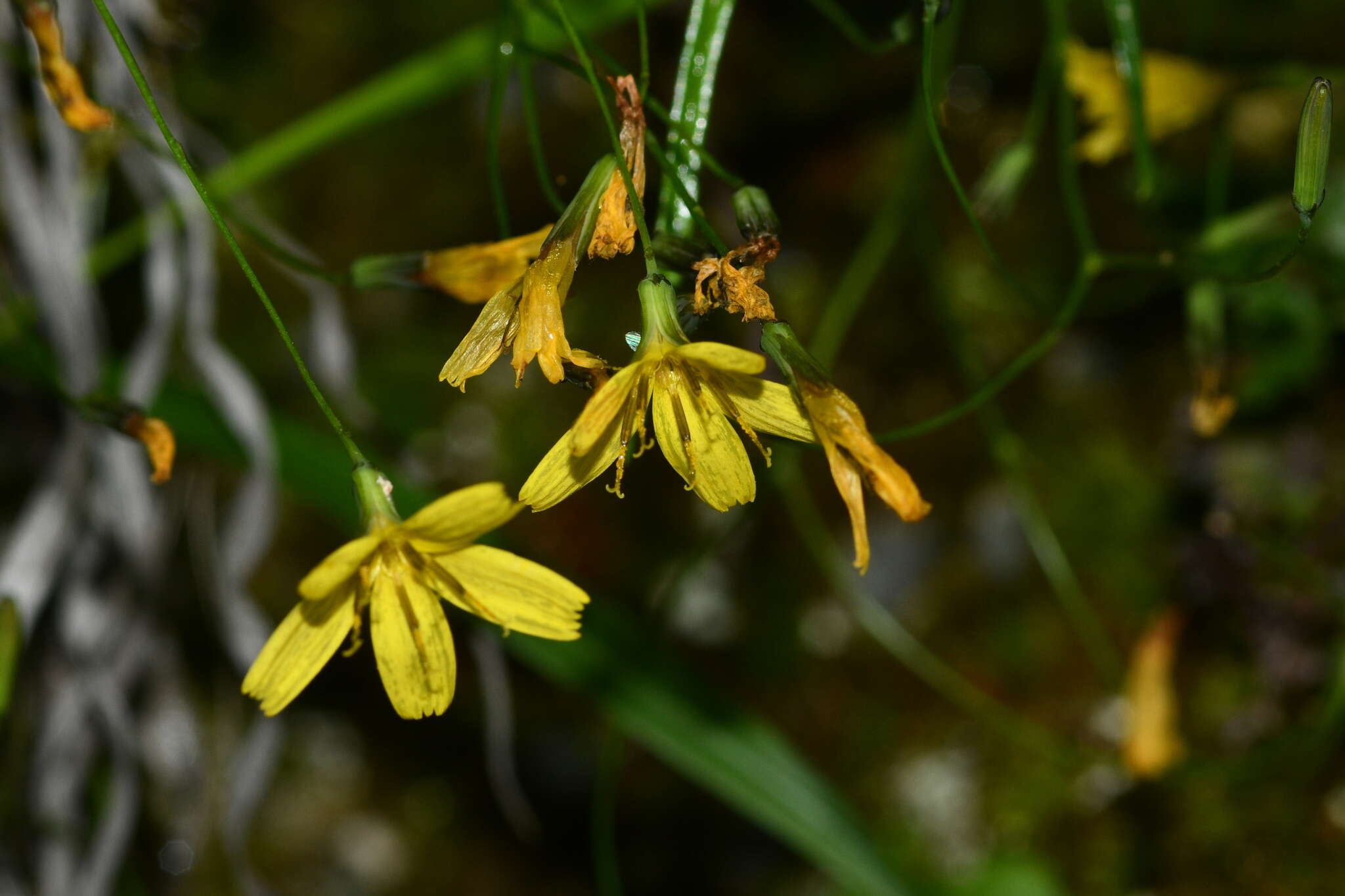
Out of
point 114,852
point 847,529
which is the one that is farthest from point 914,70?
point 114,852

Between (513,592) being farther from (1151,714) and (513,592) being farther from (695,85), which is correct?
(1151,714)

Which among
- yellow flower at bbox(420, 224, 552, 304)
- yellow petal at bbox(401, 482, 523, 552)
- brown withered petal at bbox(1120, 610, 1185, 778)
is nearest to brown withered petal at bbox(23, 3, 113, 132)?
yellow flower at bbox(420, 224, 552, 304)

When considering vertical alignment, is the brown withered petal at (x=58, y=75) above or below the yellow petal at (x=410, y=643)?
above

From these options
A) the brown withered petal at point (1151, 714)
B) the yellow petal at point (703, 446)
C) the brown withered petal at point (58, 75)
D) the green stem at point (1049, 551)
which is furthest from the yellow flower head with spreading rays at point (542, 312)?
the brown withered petal at point (1151, 714)

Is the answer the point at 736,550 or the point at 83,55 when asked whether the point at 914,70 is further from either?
the point at 83,55

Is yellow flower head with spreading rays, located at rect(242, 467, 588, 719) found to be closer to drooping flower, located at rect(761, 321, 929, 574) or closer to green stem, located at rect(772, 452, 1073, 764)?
drooping flower, located at rect(761, 321, 929, 574)

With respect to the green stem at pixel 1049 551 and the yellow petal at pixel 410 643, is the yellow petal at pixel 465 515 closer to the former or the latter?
the yellow petal at pixel 410 643
